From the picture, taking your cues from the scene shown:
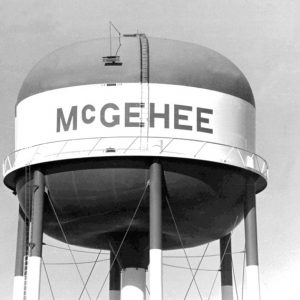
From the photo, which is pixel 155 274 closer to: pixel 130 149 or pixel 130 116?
pixel 130 149

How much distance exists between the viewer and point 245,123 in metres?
29.6

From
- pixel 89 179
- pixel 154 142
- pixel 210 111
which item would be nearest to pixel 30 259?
pixel 89 179

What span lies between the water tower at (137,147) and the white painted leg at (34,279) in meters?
0.03

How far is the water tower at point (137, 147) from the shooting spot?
2770cm

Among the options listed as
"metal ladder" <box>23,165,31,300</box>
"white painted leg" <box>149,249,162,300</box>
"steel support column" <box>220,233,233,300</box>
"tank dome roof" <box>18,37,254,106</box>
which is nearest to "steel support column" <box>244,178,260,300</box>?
"steel support column" <box>220,233,233,300</box>

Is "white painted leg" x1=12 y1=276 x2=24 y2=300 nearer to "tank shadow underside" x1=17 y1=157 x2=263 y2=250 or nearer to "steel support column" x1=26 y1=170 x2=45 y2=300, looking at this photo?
"tank shadow underside" x1=17 y1=157 x2=263 y2=250

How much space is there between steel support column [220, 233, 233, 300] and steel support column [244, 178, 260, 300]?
2.29m

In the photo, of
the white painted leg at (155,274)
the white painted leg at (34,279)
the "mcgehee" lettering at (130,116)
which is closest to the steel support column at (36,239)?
the white painted leg at (34,279)

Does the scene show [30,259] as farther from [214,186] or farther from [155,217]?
[214,186]

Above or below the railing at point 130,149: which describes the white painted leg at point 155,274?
below

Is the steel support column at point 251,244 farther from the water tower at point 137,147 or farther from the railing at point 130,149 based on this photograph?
the railing at point 130,149

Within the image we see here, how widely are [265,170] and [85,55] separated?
20.3 feet

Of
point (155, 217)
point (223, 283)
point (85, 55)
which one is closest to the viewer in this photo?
point (155, 217)

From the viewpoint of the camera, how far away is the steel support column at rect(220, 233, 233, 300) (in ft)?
103
